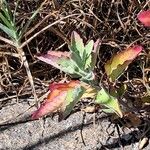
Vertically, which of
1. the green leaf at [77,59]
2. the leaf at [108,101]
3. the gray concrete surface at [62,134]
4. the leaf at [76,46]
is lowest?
the gray concrete surface at [62,134]

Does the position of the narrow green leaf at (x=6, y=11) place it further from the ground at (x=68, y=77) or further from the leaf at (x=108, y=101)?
the leaf at (x=108, y=101)

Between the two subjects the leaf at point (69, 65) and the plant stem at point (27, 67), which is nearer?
the leaf at point (69, 65)

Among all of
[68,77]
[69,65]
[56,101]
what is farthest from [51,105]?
[68,77]

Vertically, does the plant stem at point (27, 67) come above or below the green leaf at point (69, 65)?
below

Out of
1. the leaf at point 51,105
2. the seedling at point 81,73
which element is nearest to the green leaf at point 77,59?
the seedling at point 81,73

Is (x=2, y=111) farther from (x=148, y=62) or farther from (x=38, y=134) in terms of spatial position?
(x=148, y=62)

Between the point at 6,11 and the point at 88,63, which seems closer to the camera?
the point at 88,63

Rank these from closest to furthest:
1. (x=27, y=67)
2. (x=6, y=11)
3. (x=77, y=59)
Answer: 1. (x=77, y=59)
2. (x=6, y=11)
3. (x=27, y=67)

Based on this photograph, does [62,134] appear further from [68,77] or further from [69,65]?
[69,65]
